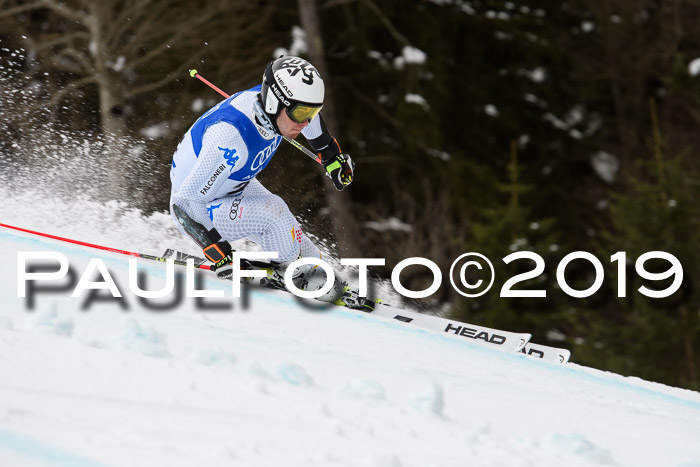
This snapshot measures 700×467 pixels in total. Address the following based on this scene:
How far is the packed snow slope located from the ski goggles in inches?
42.4

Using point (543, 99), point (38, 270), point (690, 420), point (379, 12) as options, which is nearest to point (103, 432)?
point (38, 270)

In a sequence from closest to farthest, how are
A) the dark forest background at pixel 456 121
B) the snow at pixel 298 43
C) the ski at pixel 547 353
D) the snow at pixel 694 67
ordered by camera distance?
the ski at pixel 547 353, the dark forest background at pixel 456 121, the snow at pixel 298 43, the snow at pixel 694 67

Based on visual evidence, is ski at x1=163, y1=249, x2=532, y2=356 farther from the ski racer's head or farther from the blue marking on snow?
the blue marking on snow

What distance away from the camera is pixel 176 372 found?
2775 mm

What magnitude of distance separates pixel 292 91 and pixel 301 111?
0.13 meters

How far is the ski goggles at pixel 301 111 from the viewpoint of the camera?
425 centimetres

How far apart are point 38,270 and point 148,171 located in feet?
14.8

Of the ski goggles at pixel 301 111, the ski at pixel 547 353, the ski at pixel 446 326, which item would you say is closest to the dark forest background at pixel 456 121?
the ski at pixel 446 326

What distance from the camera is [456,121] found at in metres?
15.1

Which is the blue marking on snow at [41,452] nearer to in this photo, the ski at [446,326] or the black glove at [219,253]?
the black glove at [219,253]

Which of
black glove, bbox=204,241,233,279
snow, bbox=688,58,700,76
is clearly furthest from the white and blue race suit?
snow, bbox=688,58,700,76

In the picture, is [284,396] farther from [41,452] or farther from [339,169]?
[339,169]

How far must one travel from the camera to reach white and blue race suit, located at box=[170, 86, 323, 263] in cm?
422

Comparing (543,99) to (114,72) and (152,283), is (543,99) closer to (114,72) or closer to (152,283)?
(114,72)
